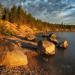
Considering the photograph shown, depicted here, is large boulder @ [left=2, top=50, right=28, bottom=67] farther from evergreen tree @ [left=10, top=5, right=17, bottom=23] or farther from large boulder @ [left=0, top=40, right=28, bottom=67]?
evergreen tree @ [left=10, top=5, right=17, bottom=23]

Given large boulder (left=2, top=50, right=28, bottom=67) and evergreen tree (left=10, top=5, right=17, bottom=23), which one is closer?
large boulder (left=2, top=50, right=28, bottom=67)

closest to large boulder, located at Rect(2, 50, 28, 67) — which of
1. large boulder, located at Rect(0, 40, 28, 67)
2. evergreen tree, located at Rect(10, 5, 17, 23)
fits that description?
large boulder, located at Rect(0, 40, 28, 67)

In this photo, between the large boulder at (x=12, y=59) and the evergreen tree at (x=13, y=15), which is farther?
the evergreen tree at (x=13, y=15)

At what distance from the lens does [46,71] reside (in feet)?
95.6

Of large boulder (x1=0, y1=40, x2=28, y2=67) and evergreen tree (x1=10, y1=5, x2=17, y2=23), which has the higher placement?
evergreen tree (x1=10, y1=5, x2=17, y2=23)

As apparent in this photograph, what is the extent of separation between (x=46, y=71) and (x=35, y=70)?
4.95 feet

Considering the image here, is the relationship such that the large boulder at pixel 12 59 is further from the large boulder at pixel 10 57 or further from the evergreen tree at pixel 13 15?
the evergreen tree at pixel 13 15

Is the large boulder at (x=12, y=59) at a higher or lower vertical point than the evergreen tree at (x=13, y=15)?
lower

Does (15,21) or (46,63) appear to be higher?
(15,21)

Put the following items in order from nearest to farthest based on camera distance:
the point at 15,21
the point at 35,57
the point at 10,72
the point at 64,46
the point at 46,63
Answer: the point at 10,72 < the point at 46,63 < the point at 35,57 < the point at 64,46 < the point at 15,21

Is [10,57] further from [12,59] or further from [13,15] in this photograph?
[13,15]

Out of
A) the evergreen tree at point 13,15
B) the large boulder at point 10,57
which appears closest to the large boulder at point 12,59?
the large boulder at point 10,57

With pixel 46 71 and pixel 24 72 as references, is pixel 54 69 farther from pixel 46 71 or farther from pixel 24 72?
pixel 24 72

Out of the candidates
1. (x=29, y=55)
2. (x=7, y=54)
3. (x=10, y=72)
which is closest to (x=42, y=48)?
(x=29, y=55)
